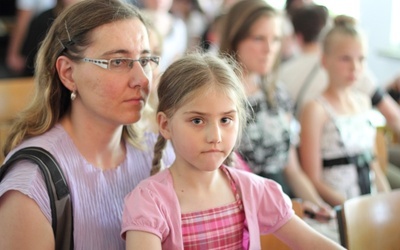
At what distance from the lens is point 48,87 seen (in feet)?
5.54

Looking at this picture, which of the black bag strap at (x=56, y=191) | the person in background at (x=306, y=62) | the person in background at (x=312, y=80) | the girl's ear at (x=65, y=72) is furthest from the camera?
the person in background at (x=306, y=62)

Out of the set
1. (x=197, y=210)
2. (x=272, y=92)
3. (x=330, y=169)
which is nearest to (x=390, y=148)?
(x=330, y=169)

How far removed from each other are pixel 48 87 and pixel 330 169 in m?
1.59

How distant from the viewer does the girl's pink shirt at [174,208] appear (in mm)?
1413

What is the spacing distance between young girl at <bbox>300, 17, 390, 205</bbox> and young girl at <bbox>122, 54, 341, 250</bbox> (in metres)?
1.23

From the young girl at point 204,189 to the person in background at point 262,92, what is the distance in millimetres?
1021

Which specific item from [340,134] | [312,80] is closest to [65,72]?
[340,134]

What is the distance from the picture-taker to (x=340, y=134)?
2762 millimetres

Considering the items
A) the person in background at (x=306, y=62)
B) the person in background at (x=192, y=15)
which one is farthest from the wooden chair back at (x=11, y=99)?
Answer: the person in background at (x=192, y=15)

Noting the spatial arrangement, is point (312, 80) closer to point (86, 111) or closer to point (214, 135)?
point (86, 111)

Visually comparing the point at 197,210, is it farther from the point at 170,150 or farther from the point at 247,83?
the point at 247,83

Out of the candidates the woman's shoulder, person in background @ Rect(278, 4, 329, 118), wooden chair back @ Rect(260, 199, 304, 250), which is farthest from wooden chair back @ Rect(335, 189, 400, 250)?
person in background @ Rect(278, 4, 329, 118)

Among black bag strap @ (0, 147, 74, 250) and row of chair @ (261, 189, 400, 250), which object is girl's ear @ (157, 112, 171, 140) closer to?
black bag strap @ (0, 147, 74, 250)

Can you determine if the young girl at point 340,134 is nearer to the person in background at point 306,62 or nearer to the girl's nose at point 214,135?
the person in background at point 306,62
